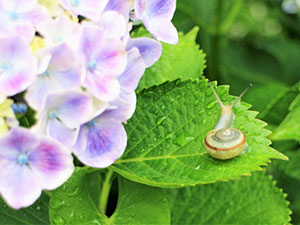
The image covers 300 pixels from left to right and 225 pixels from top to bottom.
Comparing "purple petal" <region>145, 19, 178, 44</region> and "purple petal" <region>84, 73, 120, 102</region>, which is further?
"purple petal" <region>145, 19, 178, 44</region>

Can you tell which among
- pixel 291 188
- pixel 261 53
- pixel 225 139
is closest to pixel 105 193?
pixel 225 139

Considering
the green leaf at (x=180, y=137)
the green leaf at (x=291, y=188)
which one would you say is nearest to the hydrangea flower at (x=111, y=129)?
the green leaf at (x=180, y=137)

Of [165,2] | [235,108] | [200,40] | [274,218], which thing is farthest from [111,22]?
[200,40]

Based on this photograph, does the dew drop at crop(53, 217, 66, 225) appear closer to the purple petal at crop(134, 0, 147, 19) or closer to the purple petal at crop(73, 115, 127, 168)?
the purple petal at crop(73, 115, 127, 168)

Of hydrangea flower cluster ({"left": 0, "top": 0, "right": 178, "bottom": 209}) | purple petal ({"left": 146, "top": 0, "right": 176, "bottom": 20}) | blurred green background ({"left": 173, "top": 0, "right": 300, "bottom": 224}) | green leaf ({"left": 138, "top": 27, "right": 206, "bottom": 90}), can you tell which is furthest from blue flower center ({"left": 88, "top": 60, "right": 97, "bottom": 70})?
blurred green background ({"left": 173, "top": 0, "right": 300, "bottom": 224})

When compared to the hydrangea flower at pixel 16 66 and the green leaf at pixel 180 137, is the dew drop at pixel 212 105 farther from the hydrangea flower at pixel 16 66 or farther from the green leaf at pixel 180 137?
the hydrangea flower at pixel 16 66

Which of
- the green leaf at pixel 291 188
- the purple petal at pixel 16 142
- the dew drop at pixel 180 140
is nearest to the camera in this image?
the purple petal at pixel 16 142
